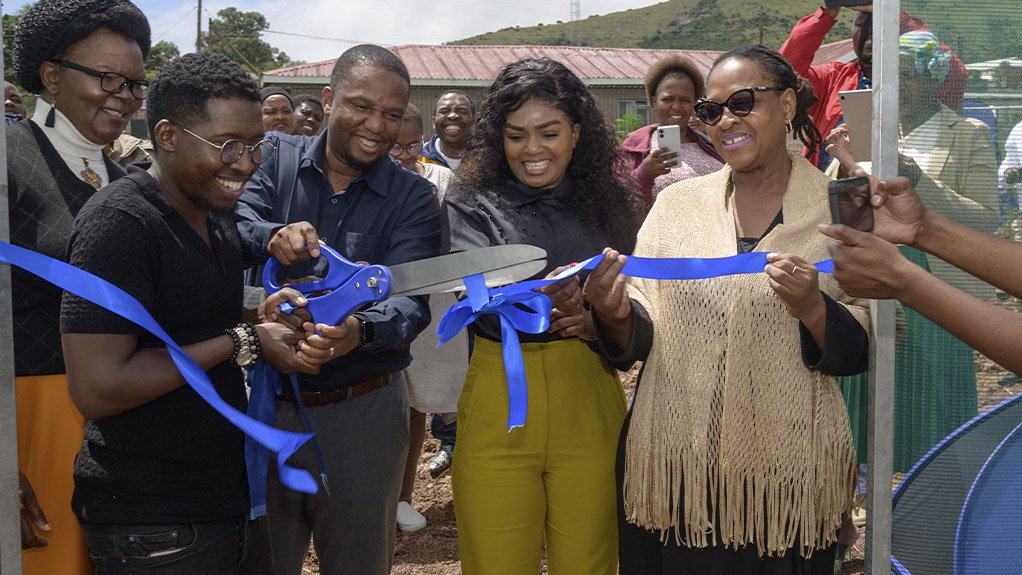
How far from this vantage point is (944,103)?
86.6 inches

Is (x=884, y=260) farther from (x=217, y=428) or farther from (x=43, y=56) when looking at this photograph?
(x=43, y=56)

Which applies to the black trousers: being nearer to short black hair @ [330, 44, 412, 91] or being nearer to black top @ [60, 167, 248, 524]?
black top @ [60, 167, 248, 524]

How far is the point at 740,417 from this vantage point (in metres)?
2.58

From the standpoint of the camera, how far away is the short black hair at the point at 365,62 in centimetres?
312

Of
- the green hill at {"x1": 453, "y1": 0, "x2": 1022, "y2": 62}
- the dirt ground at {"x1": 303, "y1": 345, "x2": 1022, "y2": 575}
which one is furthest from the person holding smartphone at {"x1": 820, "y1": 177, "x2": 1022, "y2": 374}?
the green hill at {"x1": 453, "y1": 0, "x2": 1022, "y2": 62}

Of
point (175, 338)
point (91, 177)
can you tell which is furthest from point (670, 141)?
point (175, 338)

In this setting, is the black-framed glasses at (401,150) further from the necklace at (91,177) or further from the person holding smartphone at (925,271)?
Answer: the person holding smartphone at (925,271)

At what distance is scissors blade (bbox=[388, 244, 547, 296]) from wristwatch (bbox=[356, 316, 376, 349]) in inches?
8.4

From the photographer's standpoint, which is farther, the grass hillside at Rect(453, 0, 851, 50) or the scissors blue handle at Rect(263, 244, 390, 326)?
the grass hillside at Rect(453, 0, 851, 50)

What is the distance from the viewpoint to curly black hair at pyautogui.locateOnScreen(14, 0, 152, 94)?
2664mm

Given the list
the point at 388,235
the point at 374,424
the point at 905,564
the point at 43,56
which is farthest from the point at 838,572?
the point at 43,56

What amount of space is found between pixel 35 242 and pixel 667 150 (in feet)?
10.2

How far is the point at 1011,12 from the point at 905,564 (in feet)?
5.06

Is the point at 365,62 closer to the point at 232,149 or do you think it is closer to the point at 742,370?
the point at 232,149
